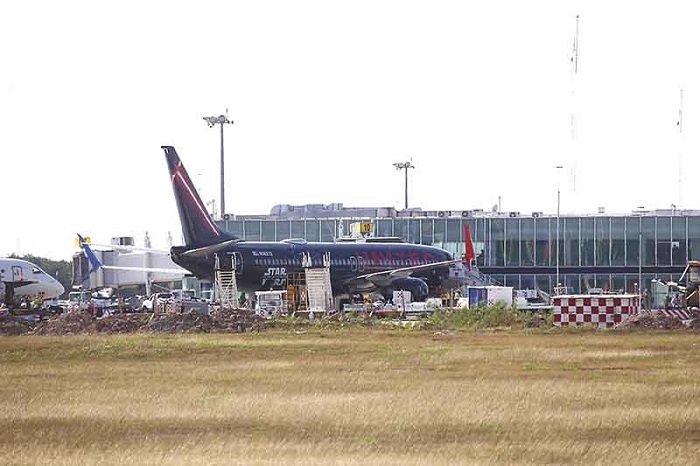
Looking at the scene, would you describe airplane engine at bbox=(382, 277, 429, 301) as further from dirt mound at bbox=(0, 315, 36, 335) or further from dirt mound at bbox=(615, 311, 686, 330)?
dirt mound at bbox=(615, 311, 686, 330)

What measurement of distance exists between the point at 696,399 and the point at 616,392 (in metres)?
1.69

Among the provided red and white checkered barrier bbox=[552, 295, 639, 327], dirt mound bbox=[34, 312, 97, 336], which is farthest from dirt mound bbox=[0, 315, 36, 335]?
red and white checkered barrier bbox=[552, 295, 639, 327]

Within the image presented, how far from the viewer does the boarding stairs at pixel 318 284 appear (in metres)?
71.2

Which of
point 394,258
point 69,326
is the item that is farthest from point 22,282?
point 69,326

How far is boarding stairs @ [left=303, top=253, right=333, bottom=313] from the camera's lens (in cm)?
7119

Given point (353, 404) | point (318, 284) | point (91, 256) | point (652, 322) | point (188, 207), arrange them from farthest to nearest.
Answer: point (91, 256) < point (318, 284) < point (188, 207) < point (652, 322) < point (353, 404)

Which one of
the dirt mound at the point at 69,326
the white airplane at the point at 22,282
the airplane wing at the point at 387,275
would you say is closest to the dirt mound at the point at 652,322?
the dirt mound at the point at 69,326

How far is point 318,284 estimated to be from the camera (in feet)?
235

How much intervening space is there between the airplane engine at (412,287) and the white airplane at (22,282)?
18.5 meters

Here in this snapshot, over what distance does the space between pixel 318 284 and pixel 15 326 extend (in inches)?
910

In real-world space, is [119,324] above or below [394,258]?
below

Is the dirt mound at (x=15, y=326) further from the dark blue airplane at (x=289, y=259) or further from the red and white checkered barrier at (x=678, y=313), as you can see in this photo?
the red and white checkered barrier at (x=678, y=313)

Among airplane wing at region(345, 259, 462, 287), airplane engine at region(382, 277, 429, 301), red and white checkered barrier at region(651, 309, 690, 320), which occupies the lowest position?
airplane engine at region(382, 277, 429, 301)

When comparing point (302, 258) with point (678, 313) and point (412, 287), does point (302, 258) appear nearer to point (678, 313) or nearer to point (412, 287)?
point (412, 287)
